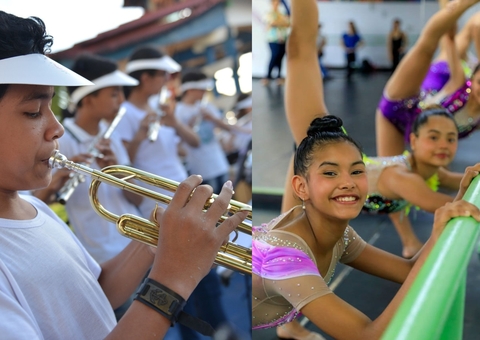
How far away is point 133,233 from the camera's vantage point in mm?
1270

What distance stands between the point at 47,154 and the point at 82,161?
1.27m

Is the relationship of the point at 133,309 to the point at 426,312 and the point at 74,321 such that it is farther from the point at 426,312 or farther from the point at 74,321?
the point at 426,312

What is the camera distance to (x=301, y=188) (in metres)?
1.25

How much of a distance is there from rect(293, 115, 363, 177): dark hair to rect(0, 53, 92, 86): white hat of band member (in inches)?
18.2

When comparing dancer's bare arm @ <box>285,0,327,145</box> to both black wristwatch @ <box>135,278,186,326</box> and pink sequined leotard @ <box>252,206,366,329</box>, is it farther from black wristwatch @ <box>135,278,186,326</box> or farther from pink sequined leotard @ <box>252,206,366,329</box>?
black wristwatch @ <box>135,278,186,326</box>

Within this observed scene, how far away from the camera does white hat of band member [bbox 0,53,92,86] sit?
106 cm

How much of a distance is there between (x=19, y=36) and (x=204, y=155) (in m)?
3.52

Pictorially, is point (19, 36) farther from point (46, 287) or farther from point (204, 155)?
point (204, 155)

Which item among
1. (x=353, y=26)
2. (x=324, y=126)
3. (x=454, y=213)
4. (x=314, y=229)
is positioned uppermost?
(x=353, y=26)

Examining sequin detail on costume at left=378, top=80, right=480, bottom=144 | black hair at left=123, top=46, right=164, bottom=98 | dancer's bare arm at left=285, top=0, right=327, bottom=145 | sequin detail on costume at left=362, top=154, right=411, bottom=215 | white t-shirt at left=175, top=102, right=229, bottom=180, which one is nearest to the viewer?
dancer's bare arm at left=285, top=0, right=327, bottom=145

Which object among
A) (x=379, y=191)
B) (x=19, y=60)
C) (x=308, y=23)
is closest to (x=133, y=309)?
(x=19, y=60)

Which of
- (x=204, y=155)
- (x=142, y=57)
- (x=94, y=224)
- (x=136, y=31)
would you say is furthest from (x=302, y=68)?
(x=136, y=31)

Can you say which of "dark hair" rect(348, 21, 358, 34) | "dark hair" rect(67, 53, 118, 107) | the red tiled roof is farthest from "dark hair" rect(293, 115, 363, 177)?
"dark hair" rect(348, 21, 358, 34)

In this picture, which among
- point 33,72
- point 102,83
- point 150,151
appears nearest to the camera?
point 33,72
